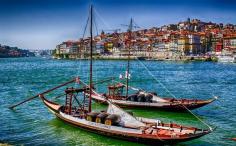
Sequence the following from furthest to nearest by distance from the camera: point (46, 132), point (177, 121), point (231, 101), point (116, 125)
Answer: point (231, 101) → point (177, 121) → point (46, 132) → point (116, 125)

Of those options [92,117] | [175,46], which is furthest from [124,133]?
[175,46]

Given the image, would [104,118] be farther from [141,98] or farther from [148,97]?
[148,97]

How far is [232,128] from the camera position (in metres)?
19.9

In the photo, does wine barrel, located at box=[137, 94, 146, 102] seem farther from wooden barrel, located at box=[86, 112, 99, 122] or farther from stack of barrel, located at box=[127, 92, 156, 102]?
wooden barrel, located at box=[86, 112, 99, 122]

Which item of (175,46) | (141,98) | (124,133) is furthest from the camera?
(175,46)

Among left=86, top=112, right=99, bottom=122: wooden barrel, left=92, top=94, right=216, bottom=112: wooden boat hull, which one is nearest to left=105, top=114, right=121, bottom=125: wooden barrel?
left=86, top=112, right=99, bottom=122: wooden barrel

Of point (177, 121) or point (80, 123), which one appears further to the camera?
point (177, 121)

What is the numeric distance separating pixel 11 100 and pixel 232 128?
16821mm

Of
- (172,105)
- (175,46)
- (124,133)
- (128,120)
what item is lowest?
(124,133)

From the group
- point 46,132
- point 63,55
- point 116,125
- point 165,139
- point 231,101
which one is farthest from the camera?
point 63,55

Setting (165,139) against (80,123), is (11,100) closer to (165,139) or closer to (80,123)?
(80,123)

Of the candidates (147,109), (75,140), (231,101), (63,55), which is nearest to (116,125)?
(75,140)

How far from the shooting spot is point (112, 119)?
57.5 ft

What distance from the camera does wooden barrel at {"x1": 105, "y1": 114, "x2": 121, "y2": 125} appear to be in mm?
17455
